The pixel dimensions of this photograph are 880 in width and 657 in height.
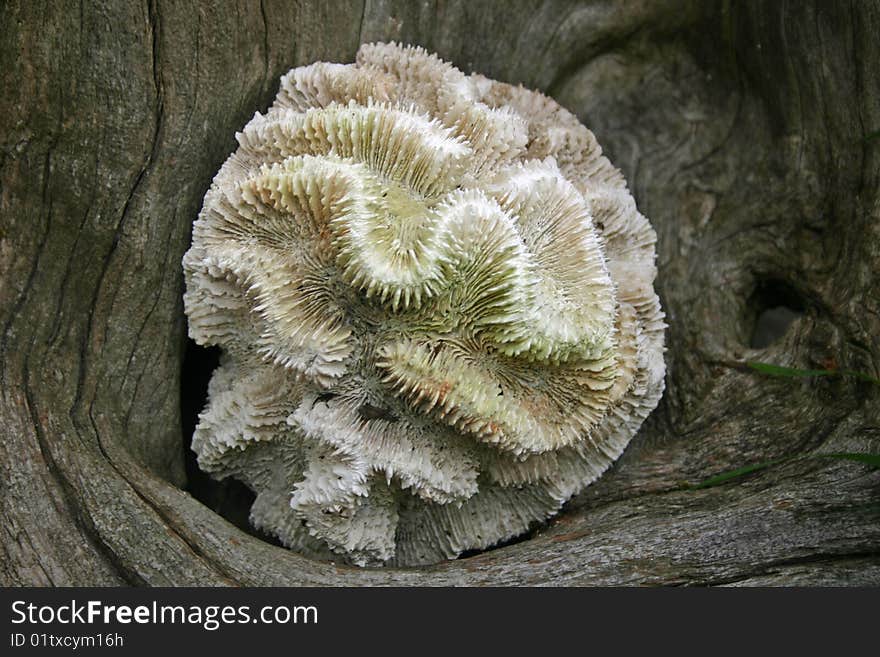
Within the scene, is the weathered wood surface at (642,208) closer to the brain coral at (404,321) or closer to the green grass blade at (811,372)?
the green grass blade at (811,372)

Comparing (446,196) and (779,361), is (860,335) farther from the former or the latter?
(446,196)

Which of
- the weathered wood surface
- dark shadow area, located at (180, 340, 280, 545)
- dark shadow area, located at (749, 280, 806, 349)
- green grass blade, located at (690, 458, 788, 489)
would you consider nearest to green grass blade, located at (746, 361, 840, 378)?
the weathered wood surface

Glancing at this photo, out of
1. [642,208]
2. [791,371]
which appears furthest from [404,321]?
[642,208]

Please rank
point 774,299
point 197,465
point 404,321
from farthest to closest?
point 774,299 → point 197,465 → point 404,321

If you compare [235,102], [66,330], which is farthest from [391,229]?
[66,330]

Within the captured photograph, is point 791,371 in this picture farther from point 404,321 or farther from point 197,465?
point 197,465

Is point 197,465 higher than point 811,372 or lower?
higher
